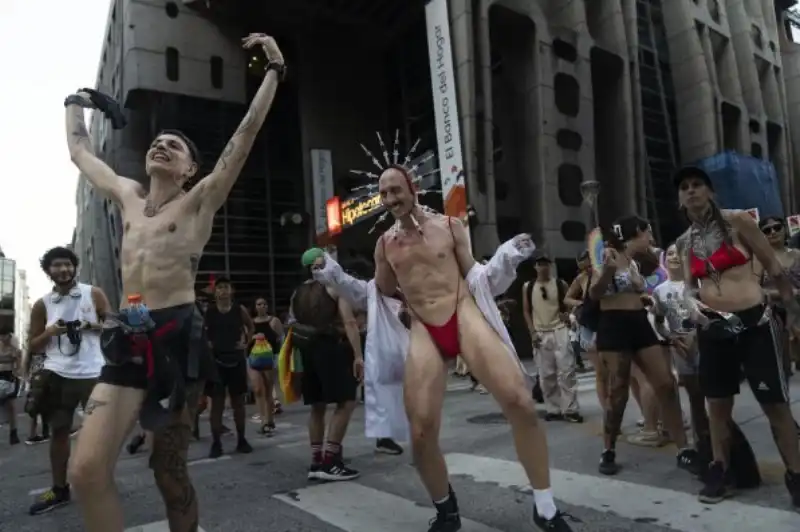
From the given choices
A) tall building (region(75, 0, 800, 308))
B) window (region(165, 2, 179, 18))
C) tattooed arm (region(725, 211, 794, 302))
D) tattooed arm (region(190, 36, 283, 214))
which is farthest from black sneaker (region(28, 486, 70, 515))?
window (region(165, 2, 179, 18))

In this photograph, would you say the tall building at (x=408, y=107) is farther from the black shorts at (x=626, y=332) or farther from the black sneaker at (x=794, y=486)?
the black sneaker at (x=794, y=486)

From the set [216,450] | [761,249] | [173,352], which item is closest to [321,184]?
[216,450]

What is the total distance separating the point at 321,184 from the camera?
2170cm

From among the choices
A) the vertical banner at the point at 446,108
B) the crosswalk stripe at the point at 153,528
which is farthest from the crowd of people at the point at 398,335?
the vertical banner at the point at 446,108

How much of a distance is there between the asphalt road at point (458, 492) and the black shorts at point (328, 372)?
64cm

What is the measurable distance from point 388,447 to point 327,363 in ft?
3.91

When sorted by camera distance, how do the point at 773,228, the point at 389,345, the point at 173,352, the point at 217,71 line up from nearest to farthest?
the point at 173,352 → the point at 389,345 → the point at 773,228 → the point at 217,71

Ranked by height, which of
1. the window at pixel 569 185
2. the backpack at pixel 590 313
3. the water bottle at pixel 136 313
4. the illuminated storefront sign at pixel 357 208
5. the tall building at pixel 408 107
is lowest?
the backpack at pixel 590 313

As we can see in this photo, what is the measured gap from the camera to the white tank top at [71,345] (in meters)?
4.66

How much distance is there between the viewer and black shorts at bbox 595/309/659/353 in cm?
446

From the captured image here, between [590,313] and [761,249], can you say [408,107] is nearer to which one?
[590,313]

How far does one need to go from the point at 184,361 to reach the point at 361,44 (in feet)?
76.7

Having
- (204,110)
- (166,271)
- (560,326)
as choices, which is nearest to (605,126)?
(204,110)

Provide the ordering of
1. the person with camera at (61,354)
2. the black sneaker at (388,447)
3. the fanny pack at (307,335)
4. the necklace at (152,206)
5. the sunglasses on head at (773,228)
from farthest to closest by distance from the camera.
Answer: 1. the black sneaker at (388,447)
2. the sunglasses on head at (773,228)
3. the fanny pack at (307,335)
4. the person with camera at (61,354)
5. the necklace at (152,206)
